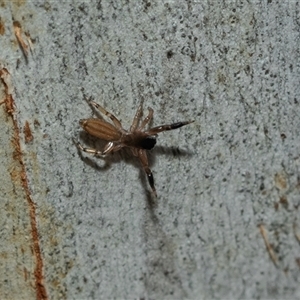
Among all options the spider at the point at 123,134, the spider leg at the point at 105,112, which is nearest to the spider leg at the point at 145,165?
the spider at the point at 123,134

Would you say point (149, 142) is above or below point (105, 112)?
below

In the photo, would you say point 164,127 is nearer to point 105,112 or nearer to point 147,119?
point 147,119

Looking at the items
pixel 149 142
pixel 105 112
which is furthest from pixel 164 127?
pixel 105 112

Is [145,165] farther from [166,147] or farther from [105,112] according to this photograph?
[105,112]

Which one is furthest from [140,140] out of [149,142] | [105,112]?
[105,112]

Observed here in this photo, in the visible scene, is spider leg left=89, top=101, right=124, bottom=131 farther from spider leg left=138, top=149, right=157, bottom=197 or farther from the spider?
spider leg left=138, top=149, right=157, bottom=197
